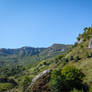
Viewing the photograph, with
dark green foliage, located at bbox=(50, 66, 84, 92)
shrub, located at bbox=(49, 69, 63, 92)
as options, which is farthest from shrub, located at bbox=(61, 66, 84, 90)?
shrub, located at bbox=(49, 69, 63, 92)

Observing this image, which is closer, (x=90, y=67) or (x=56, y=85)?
(x=56, y=85)

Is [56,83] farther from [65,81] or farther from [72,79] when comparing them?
[72,79]

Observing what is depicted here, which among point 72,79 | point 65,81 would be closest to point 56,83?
point 65,81

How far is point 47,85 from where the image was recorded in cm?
5462

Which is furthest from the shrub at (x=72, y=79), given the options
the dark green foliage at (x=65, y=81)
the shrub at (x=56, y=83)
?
the shrub at (x=56, y=83)

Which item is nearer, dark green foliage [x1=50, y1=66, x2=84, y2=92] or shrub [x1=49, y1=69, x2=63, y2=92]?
shrub [x1=49, y1=69, x2=63, y2=92]

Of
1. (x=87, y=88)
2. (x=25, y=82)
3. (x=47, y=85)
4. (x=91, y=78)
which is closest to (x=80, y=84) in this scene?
(x=87, y=88)

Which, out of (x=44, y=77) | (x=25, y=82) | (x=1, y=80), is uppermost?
(x=44, y=77)

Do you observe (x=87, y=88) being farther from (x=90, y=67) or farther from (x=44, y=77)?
(x=90, y=67)

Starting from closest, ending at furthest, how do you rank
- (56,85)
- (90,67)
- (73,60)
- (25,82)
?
(56,85), (90,67), (25,82), (73,60)

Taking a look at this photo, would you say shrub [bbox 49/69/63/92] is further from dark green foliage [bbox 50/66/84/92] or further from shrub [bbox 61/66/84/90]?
shrub [bbox 61/66/84/90]

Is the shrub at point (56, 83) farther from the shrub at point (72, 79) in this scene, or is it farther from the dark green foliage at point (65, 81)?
the shrub at point (72, 79)

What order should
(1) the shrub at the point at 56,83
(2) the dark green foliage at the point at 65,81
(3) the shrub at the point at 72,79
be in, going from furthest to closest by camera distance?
1. (3) the shrub at the point at 72,79
2. (2) the dark green foliage at the point at 65,81
3. (1) the shrub at the point at 56,83

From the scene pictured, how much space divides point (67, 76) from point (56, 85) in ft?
23.4
